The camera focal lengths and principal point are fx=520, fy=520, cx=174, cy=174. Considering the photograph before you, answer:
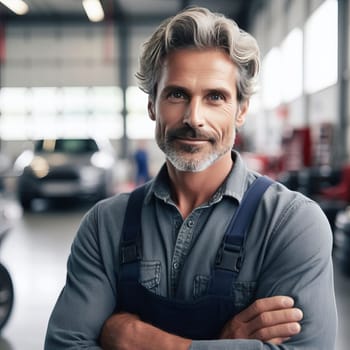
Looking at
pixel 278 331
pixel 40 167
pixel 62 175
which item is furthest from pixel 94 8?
pixel 278 331

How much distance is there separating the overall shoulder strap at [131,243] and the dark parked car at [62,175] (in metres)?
7.21

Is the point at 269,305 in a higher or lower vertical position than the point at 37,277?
higher

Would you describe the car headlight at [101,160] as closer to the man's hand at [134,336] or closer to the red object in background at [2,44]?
the man's hand at [134,336]

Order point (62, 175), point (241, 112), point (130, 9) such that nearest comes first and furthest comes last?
point (241, 112), point (62, 175), point (130, 9)

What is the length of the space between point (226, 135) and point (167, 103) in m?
0.17

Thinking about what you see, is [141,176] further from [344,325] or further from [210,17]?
[210,17]

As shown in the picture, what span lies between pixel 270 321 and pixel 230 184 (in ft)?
1.17

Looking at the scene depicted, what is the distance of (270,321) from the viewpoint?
121cm

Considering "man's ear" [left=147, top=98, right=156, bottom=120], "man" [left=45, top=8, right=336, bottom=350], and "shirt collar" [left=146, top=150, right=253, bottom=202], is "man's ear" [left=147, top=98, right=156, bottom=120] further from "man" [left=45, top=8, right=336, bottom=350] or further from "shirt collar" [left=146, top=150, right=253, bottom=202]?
"shirt collar" [left=146, top=150, right=253, bottom=202]

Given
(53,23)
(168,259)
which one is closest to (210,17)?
(168,259)

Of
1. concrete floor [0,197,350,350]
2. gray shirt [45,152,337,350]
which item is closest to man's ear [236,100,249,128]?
gray shirt [45,152,337,350]

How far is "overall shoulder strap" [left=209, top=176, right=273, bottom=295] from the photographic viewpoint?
1225mm

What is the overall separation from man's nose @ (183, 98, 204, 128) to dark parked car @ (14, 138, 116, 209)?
7335mm

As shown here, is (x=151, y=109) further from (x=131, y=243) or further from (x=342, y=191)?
(x=342, y=191)
